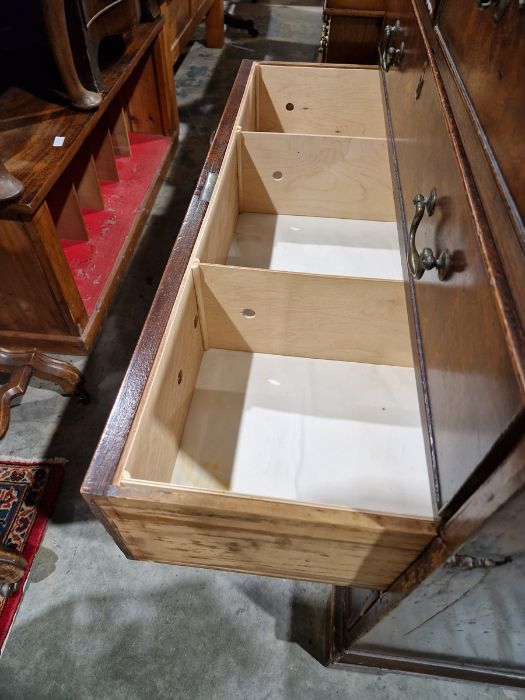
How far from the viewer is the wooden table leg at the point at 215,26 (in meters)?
3.54

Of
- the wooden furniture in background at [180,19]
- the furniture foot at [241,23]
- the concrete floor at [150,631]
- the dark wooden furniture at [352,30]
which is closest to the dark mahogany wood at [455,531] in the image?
the concrete floor at [150,631]

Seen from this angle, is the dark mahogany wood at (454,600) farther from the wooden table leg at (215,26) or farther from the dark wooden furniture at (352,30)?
the wooden table leg at (215,26)

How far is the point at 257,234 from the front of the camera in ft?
4.57

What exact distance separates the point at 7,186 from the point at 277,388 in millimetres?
829

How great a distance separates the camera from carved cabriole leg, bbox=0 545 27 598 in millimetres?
1085

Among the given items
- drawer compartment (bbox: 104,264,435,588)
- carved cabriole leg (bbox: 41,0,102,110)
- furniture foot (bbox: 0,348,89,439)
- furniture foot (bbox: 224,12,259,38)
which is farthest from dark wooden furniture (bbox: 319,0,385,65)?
furniture foot (bbox: 224,12,259,38)

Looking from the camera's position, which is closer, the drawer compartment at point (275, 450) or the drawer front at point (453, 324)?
the drawer front at point (453, 324)

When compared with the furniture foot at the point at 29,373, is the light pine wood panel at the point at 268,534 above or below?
above

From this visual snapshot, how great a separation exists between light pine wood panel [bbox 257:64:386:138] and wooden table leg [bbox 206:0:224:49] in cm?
246

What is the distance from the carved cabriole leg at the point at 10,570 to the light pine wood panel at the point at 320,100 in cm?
157

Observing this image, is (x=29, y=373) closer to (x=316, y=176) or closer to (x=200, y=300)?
(x=200, y=300)

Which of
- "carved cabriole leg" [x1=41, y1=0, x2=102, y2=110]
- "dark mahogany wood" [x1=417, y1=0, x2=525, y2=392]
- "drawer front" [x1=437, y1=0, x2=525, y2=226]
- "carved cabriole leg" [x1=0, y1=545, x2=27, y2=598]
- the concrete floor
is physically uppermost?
"drawer front" [x1=437, y1=0, x2=525, y2=226]

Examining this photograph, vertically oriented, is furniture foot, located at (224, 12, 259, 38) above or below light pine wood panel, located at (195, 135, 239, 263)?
below

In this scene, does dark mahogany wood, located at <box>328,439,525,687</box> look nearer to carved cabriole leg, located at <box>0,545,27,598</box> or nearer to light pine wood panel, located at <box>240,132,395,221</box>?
carved cabriole leg, located at <box>0,545,27,598</box>
